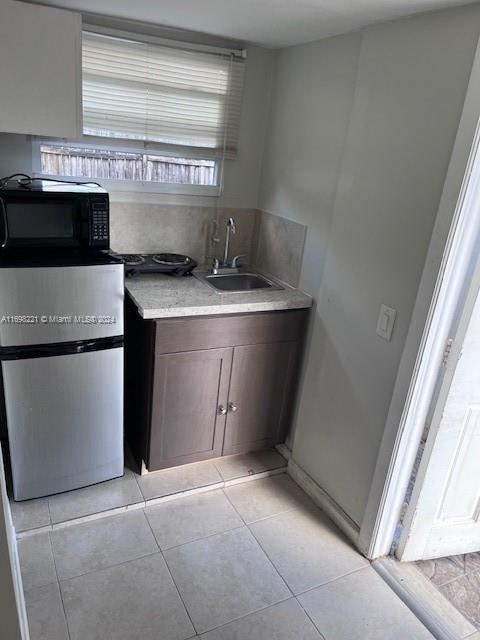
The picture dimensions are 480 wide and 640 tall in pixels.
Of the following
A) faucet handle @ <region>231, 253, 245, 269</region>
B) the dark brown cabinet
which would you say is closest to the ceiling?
faucet handle @ <region>231, 253, 245, 269</region>

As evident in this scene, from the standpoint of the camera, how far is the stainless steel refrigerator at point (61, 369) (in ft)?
6.13

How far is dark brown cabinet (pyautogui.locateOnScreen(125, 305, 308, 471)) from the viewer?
217 centimetres

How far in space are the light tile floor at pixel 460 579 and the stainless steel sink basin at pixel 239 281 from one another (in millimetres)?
1524

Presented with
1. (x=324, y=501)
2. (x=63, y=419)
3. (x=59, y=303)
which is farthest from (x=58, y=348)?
(x=324, y=501)

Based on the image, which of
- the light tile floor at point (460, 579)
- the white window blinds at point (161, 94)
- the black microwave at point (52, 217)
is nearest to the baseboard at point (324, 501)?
the light tile floor at point (460, 579)

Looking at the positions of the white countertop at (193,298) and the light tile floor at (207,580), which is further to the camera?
the white countertop at (193,298)

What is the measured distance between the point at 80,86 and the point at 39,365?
1.21 meters

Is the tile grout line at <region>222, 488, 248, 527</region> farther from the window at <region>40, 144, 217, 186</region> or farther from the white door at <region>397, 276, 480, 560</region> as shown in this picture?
the window at <region>40, 144, 217, 186</region>

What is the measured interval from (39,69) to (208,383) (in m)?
1.55

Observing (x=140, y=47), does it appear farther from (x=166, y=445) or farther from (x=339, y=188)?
(x=166, y=445)

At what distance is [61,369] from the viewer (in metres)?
2.01

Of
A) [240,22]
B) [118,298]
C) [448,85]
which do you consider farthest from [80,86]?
[448,85]

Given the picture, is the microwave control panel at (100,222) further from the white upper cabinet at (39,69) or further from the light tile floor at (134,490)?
the light tile floor at (134,490)

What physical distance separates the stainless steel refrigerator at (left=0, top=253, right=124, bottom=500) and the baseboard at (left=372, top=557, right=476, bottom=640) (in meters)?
1.35
